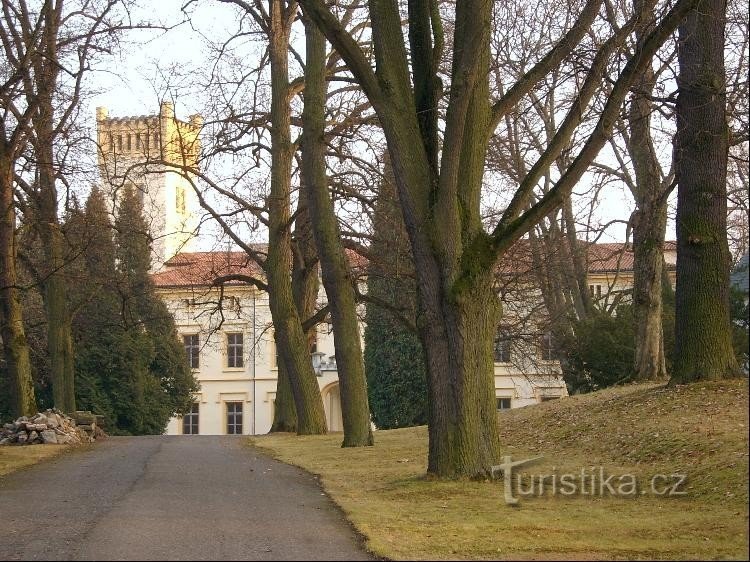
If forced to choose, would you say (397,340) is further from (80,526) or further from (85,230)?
(80,526)

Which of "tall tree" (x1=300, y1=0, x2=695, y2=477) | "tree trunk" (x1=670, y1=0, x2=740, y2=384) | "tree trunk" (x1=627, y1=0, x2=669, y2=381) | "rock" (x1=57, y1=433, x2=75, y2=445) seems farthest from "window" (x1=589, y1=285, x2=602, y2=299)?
"tall tree" (x1=300, y1=0, x2=695, y2=477)

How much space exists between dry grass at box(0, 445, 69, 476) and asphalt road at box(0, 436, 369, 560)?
0.64 meters

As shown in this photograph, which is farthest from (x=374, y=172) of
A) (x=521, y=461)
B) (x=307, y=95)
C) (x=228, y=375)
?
(x=228, y=375)

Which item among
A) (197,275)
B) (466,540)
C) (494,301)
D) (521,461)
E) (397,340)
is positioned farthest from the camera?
(397,340)

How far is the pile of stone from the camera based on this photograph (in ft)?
82.0

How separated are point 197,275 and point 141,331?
17087 mm

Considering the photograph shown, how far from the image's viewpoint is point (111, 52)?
26.1 metres

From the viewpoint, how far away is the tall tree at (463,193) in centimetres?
1326

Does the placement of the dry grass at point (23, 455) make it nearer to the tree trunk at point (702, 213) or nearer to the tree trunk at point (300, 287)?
the tree trunk at point (300, 287)

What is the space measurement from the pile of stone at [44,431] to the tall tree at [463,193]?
14163 millimetres

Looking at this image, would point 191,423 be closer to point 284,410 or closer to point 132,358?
point 132,358

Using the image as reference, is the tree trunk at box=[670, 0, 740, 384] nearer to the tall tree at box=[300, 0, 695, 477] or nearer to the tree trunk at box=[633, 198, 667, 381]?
the tall tree at box=[300, 0, 695, 477]

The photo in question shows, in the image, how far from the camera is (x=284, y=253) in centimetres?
2961

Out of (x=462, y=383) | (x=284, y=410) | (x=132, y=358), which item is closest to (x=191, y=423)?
(x=132, y=358)
